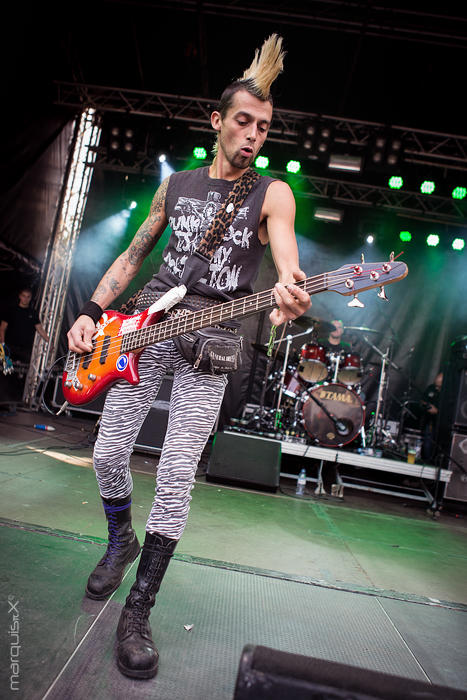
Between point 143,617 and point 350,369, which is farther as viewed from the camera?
point 350,369

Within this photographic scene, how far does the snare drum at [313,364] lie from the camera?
7105 millimetres

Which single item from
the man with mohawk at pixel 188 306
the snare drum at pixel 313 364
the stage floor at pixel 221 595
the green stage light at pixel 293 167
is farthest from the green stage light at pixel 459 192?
the man with mohawk at pixel 188 306

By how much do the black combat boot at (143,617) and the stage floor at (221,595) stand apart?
0.04m

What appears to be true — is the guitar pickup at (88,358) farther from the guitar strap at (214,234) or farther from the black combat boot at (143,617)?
the black combat boot at (143,617)

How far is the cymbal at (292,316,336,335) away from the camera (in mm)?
7148

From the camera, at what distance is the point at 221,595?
6.98 feet

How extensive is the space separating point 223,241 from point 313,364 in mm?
5522

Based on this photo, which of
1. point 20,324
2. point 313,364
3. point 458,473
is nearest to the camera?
point 458,473

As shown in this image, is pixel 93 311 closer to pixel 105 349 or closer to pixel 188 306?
pixel 105 349

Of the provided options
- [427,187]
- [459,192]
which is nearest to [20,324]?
[427,187]

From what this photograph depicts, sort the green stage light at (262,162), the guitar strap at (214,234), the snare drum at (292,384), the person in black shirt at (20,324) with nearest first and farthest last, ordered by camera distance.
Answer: the guitar strap at (214,234), the snare drum at (292,384), the person in black shirt at (20,324), the green stage light at (262,162)

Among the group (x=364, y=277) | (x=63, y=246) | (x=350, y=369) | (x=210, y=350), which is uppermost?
(x=63, y=246)

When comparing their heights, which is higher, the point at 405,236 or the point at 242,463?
the point at 405,236

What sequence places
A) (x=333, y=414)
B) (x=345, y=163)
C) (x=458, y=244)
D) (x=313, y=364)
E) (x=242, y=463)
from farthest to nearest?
(x=458, y=244)
(x=345, y=163)
(x=313, y=364)
(x=333, y=414)
(x=242, y=463)
